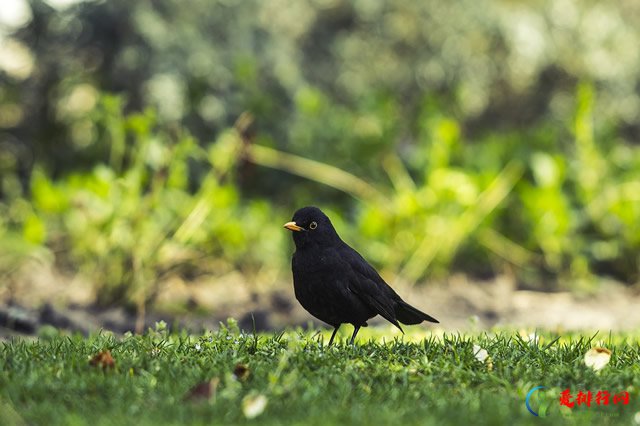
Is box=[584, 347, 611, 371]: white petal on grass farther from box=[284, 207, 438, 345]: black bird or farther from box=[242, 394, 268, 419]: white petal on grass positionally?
box=[242, 394, 268, 419]: white petal on grass

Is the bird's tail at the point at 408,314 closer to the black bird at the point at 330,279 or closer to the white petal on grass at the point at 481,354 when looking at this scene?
the black bird at the point at 330,279

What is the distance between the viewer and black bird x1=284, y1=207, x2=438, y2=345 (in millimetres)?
3746

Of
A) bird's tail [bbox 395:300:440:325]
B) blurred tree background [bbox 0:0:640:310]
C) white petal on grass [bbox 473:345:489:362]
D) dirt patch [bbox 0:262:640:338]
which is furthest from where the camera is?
blurred tree background [bbox 0:0:640:310]

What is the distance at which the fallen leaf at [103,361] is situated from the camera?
320cm

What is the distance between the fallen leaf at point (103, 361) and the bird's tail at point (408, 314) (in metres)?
1.54

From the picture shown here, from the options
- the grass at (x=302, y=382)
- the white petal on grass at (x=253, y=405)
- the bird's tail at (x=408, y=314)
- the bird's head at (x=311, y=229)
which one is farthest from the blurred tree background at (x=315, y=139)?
the white petal on grass at (x=253, y=405)

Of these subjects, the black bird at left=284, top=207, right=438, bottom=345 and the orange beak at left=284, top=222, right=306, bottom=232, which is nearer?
the black bird at left=284, top=207, right=438, bottom=345

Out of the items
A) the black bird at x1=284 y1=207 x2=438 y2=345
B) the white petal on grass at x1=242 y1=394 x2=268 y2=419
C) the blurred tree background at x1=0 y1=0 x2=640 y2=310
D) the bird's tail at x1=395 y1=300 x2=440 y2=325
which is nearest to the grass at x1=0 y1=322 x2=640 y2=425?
the white petal on grass at x1=242 y1=394 x2=268 y2=419

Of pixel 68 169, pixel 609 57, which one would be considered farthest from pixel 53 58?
pixel 609 57

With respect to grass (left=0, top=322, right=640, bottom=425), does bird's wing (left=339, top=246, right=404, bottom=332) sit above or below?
above

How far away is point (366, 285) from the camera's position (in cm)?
384

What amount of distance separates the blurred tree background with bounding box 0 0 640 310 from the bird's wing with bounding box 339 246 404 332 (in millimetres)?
2176

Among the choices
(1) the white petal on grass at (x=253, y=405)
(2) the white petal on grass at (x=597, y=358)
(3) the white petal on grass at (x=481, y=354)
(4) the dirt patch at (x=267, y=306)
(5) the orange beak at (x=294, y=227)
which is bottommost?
(1) the white petal on grass at (x=253, y=405)

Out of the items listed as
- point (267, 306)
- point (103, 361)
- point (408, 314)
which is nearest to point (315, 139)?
point (267, 306)
